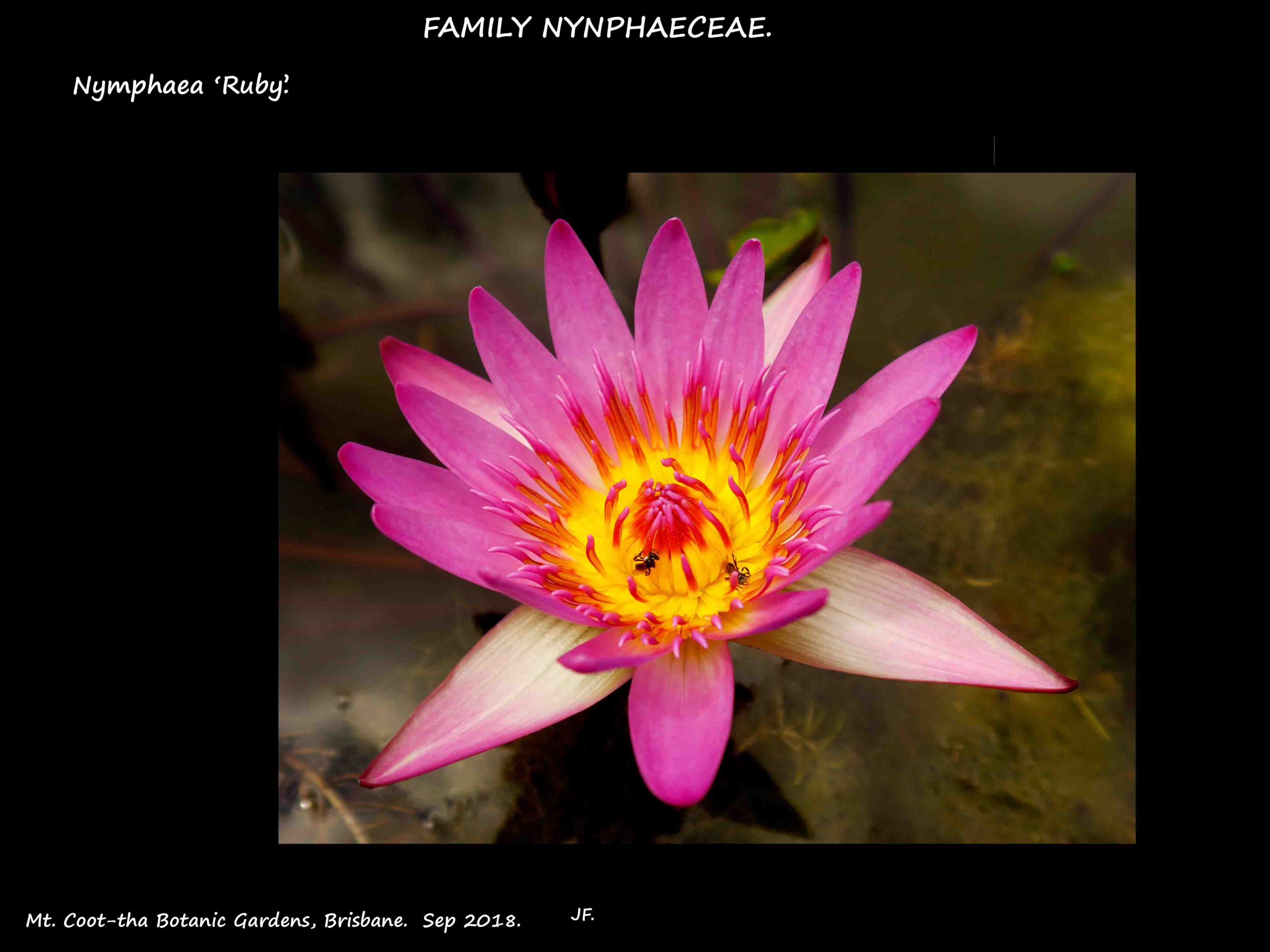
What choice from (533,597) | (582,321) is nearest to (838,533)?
(533,597)

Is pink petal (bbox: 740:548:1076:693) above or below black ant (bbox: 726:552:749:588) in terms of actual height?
below

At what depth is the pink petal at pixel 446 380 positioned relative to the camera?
6.74 feet

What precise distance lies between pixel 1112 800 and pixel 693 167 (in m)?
2.19

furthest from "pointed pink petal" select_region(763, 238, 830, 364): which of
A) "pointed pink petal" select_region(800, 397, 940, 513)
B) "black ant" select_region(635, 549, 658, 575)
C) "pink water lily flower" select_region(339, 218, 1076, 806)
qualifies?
"black ant" select_region(635, 549, 658, 575)

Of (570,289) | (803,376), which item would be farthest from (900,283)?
(570,289)

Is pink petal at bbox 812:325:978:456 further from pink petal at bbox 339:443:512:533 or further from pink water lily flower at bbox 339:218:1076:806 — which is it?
pink petal at bbox 339:443:512:533

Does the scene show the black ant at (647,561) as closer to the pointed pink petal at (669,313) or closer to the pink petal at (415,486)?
the pink petal at (415,486)

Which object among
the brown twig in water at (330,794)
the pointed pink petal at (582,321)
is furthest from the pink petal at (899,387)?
the brown twig in water at (330,794)

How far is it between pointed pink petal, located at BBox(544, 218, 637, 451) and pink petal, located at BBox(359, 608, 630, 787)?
593mm

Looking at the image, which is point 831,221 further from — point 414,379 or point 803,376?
point 414,379

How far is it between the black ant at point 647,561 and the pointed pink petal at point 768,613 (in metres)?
0.21

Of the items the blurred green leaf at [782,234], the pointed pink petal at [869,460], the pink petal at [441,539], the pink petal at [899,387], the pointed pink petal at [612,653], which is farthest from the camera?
the blurred green leaf at [782,234]

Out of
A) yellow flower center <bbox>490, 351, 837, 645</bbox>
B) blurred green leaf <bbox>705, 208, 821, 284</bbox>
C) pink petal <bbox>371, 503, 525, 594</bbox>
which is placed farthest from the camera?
blurred green leaf <bbox>705, 208, 821, 284</bbox>

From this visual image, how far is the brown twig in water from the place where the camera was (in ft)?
6.17
